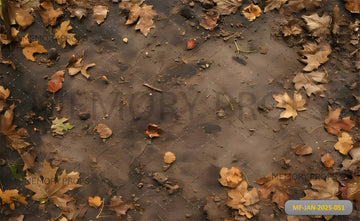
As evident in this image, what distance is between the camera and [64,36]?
117 inches

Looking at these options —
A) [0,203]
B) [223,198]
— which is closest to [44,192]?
[0,203]

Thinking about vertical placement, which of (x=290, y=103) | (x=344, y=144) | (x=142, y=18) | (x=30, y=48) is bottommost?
(x=344, y=144)

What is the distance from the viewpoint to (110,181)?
2891 mm

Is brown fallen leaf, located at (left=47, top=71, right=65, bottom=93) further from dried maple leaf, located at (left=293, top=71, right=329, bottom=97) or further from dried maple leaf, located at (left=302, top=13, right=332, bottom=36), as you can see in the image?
dried maple leaf, located at (left=302, top=13, right=332, bottom=36)

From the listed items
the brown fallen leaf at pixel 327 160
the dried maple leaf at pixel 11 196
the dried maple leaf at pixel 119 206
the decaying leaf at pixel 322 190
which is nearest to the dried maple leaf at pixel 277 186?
the decaying leaf at pixel 322 190

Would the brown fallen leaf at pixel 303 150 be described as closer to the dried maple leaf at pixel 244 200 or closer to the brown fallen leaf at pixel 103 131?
the dried maple leaf at pixel 244 200

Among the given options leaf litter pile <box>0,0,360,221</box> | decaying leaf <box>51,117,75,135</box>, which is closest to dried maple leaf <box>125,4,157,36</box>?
leaf litter pile <box>0,0,360,221</box>

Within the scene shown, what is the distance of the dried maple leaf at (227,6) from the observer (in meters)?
3.00

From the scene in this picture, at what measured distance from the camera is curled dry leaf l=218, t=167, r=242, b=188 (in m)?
2.84

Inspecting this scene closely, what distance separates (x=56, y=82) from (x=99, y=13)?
82 centimetres

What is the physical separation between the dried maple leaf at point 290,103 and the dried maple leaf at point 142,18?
1.46 m

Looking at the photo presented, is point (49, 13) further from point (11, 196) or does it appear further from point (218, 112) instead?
point (218, 112)

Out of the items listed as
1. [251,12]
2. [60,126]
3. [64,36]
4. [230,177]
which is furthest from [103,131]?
[251,12]

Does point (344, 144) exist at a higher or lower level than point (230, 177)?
higher
